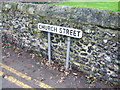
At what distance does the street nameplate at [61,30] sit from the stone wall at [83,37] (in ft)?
0.49

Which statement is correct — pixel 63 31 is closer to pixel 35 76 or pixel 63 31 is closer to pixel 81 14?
pixel 81 14

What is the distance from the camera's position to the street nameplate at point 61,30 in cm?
412

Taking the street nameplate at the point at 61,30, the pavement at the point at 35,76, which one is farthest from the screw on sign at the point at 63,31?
the pavement at the point at 35,76

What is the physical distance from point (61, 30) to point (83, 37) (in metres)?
0.73

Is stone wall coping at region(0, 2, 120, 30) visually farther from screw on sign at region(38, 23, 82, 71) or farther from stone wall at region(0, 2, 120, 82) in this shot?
screw on sign at region(38, 23, 82, 71)

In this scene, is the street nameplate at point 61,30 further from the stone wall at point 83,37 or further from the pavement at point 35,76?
the pavement at point 35,76

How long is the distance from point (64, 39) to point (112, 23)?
161 centimetres

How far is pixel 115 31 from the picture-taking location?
3.63 meters

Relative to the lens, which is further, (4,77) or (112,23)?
(4,77)

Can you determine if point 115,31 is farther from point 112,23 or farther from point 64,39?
point 64,39

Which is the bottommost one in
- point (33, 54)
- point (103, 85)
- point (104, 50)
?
point (103, 85)

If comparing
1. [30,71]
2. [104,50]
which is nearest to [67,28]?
[104,50]

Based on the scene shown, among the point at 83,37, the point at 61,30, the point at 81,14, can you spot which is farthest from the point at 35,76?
the point at 81,14

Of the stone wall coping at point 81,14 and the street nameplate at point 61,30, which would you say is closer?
the stone wall coping at point 81,14
